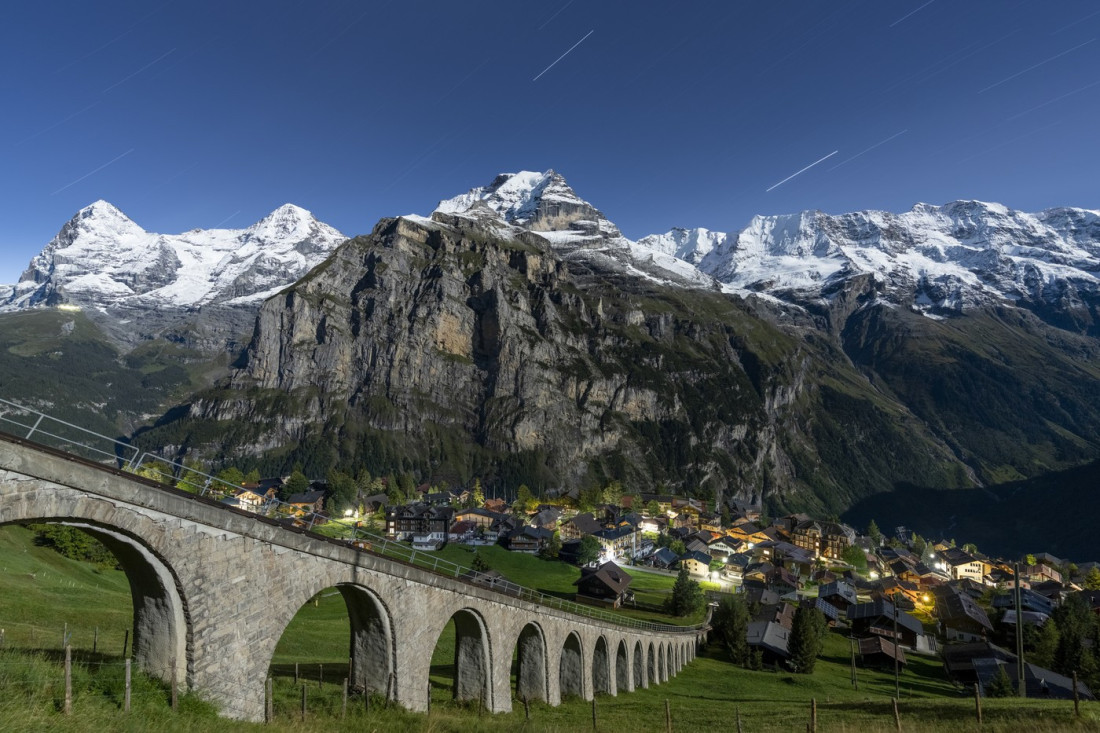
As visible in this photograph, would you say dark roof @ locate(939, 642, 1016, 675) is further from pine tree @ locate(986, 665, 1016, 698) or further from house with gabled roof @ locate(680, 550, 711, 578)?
house with gabled roof @ locate(680, 550, 711, 578)

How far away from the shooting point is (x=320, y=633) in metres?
51.5

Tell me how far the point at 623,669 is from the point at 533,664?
1702 centimetres

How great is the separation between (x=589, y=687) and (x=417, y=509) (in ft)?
338

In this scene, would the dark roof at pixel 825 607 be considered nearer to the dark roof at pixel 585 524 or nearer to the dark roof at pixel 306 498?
the dark roof at pixel 585 524

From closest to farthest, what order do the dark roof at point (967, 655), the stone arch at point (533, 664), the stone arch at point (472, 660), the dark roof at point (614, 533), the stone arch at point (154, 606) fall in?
1. the stone arch at point (154, 606)
2. the stone arch at point (472, 660)
3. the stone arch at point (533, 664)
4. the dark roof at point (967, 655)
5. the dark roof at point (614, 533)

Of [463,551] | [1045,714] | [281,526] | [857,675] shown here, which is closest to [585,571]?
[463,551]

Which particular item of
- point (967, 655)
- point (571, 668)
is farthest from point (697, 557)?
point (571, 668)

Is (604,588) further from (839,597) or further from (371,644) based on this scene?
(371,644)

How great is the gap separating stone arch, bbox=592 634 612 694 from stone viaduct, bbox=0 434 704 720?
55.8 ft

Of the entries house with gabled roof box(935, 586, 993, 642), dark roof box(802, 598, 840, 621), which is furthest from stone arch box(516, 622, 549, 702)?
house with gabled roof box(935, 586, 993, 642)

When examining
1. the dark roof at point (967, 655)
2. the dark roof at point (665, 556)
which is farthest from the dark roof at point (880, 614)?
the dark roof at point (665, 556)

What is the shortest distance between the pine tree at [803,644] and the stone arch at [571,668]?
110ft

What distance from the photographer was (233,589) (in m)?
18.9

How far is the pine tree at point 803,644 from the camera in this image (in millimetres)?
63062
